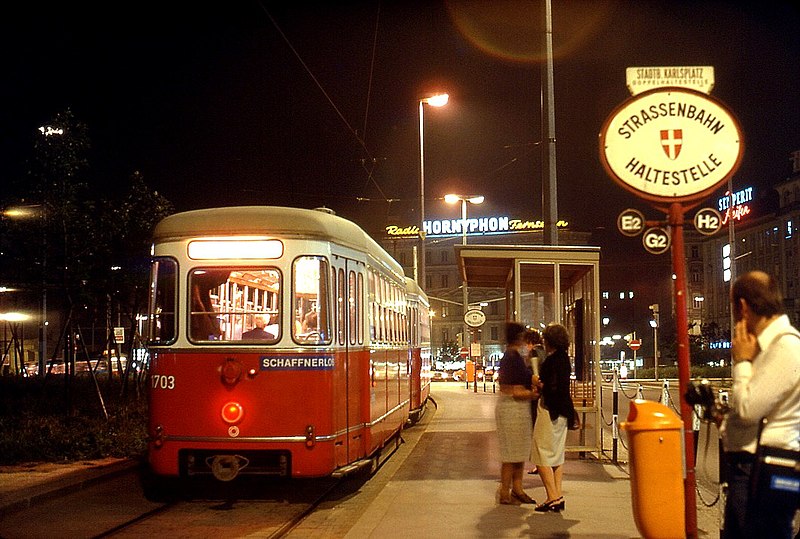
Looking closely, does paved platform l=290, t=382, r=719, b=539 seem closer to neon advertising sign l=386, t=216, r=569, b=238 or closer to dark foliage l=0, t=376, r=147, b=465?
dark foliage l=0, t=376, r=147, b=465

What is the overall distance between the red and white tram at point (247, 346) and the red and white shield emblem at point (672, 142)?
4.90m

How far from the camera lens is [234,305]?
1058 centimetres

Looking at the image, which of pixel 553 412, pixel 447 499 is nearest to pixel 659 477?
pixel 553 412

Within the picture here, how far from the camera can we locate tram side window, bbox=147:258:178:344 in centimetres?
1066

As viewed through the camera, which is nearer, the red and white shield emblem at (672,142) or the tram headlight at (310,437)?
the red and white shield emblem at (672,142)

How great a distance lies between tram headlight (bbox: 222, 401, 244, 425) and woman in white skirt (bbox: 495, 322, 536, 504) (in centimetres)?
272

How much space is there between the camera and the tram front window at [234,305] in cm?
1052

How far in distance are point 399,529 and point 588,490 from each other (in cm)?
314

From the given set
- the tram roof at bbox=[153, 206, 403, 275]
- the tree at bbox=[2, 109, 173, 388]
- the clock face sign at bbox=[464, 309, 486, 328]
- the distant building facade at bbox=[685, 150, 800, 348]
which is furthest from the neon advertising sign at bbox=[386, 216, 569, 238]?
the tram roof at bbox=[153, 206, 403, 275]

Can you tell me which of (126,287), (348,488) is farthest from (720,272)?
(348,488)

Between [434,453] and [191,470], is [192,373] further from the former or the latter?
[434,453]

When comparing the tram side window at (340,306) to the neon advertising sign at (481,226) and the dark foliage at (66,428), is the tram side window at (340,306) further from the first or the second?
the neon advertising sign at (481,226)

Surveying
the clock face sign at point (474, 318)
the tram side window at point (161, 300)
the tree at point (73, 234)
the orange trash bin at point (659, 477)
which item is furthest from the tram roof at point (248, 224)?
the clock face sign at point (474, 318)

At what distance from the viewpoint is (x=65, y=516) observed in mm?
10328
